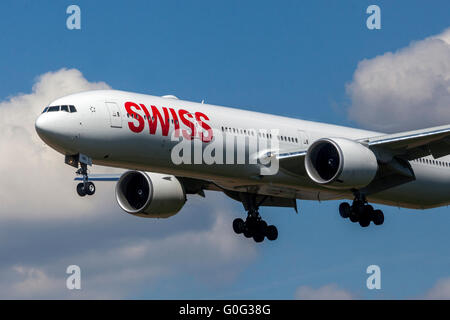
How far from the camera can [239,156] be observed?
1827 inches

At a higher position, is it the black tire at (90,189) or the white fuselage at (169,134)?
the white fuselage at (169,134)

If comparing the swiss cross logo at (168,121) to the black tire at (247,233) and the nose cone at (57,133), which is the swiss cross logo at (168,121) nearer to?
the nose cone at (57,133)

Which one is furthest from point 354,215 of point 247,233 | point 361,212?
point 247,233

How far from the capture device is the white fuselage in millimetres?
42750

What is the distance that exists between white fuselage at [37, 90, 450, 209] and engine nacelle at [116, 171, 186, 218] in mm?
3036

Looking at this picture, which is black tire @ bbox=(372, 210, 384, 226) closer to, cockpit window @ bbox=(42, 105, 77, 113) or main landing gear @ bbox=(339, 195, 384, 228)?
main landing gear @ bbox=(339, 195, 384, 228)

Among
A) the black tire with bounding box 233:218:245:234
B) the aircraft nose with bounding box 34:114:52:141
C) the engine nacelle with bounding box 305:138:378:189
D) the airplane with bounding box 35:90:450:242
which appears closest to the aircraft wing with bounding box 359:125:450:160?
the airplane with bounding box 35:90:450:242

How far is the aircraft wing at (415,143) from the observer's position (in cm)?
4572

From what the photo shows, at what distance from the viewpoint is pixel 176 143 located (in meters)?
44.3

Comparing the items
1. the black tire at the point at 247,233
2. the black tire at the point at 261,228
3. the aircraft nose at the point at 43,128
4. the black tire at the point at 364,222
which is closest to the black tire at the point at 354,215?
the black tire at the point at 364,222

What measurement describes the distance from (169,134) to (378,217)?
11993 mm

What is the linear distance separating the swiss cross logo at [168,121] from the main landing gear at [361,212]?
27.7 feet

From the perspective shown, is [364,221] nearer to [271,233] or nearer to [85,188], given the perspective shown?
[271,233]
